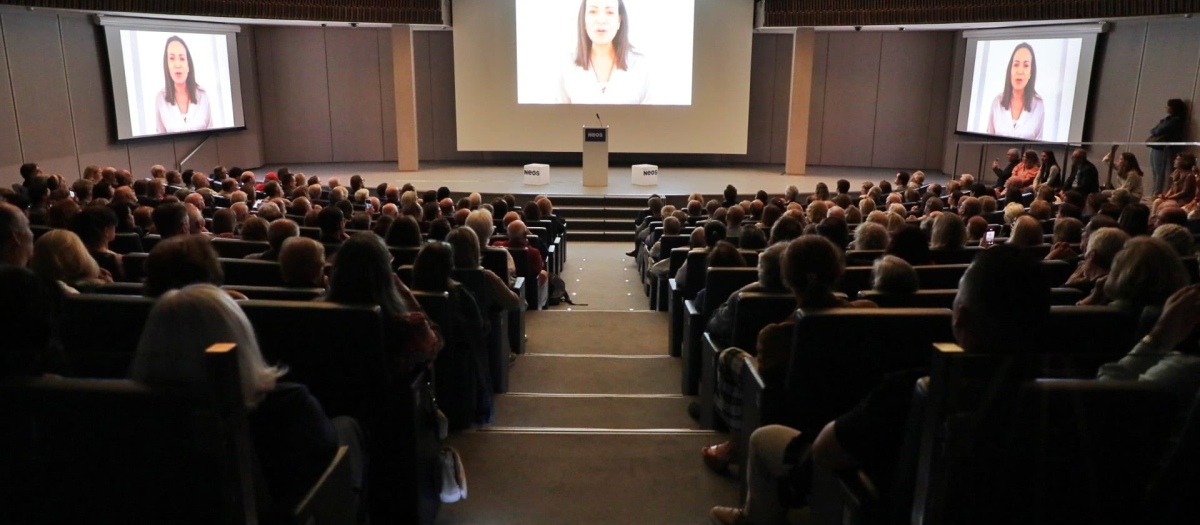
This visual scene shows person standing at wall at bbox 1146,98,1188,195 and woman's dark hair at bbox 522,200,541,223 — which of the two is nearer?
woman's dark hair at bbox 522,200,541,223

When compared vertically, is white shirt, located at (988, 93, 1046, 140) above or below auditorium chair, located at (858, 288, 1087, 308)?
above

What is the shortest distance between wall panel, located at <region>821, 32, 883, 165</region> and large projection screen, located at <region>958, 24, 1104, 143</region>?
1.62m

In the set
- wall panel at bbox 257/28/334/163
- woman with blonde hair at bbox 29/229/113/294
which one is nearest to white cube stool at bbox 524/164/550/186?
wall panel at bbox 257/28/334/163

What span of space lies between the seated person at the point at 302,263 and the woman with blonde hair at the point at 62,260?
0.80 m

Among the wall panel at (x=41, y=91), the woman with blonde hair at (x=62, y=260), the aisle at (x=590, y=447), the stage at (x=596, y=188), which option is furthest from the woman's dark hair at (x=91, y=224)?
the stage at (x=596, y=188)

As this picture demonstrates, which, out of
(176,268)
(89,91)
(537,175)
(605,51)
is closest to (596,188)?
(537,175)

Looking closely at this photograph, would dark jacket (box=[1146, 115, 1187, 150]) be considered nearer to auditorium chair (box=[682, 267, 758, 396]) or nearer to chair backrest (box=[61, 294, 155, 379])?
auditorium chair (box=[682, 267, 758, 396])

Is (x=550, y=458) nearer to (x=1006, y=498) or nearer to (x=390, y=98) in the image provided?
(x=1006, y=498)

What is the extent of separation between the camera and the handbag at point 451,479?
2881mm

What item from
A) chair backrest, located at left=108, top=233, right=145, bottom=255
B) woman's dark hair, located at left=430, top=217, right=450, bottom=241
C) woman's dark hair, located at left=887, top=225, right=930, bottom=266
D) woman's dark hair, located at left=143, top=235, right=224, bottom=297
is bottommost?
chair backrest, located at left=108, top=233, right=145, bottom=255

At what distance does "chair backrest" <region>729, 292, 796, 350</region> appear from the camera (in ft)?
10.3

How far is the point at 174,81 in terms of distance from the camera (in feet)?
39.3

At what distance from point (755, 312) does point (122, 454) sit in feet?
7.41

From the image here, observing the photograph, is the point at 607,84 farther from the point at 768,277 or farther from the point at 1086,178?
the point at 768,277
